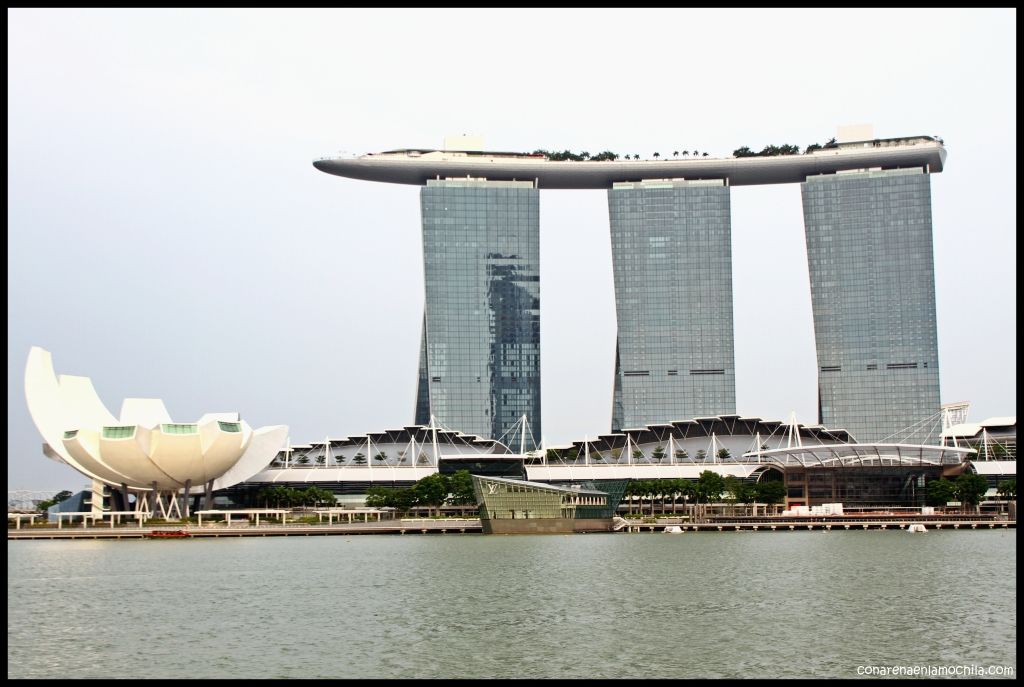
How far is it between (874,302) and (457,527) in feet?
284

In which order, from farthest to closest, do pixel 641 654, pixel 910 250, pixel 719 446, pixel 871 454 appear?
pixel 910 250
pixel 719 446
pixel 871 454
pixel 641 654

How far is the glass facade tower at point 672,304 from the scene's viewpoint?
178 metres

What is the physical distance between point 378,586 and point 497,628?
1554cm

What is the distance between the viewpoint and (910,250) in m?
177

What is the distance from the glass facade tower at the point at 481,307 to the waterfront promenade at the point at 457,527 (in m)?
53.8

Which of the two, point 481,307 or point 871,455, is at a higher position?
point 481,307

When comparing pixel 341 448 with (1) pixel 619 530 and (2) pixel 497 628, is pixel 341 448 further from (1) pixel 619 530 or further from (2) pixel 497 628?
(2) pixel 497 628

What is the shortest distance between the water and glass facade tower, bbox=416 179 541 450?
311 feet

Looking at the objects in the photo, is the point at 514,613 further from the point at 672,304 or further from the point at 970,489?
the point at 672,304

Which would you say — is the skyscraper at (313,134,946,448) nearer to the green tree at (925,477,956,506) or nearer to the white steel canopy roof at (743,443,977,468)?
the white steel canopy roof at (743,443,977,468)

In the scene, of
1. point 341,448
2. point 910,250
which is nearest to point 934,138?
point 910,250

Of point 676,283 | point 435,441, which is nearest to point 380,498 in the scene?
point 435,441

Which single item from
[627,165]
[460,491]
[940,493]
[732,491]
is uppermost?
[627,165]

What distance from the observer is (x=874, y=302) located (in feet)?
578
